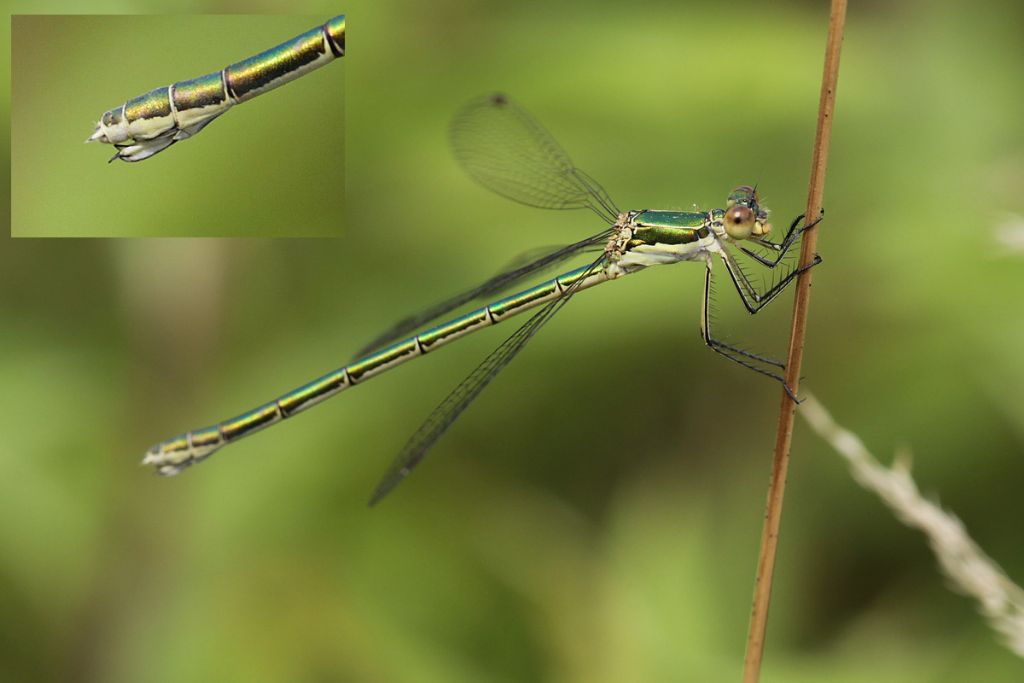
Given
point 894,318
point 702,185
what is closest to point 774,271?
point 702,185

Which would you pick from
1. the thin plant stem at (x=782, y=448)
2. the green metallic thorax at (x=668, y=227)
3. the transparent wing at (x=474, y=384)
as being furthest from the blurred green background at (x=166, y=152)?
the thin plant stem at (x=782, y=448)

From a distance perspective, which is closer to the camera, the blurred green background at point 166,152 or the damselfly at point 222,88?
the damselfly at point 222,88

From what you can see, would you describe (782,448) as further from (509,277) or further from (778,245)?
(509,277)

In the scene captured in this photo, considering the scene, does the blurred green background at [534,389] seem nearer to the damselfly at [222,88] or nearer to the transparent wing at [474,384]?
the transparent wing at [474,384]

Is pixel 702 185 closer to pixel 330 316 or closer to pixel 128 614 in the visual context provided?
pixel 330 316

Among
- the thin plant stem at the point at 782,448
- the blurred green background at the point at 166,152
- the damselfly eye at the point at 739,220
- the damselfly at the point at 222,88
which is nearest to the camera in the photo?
the thin plant stem at the point at 782,448
